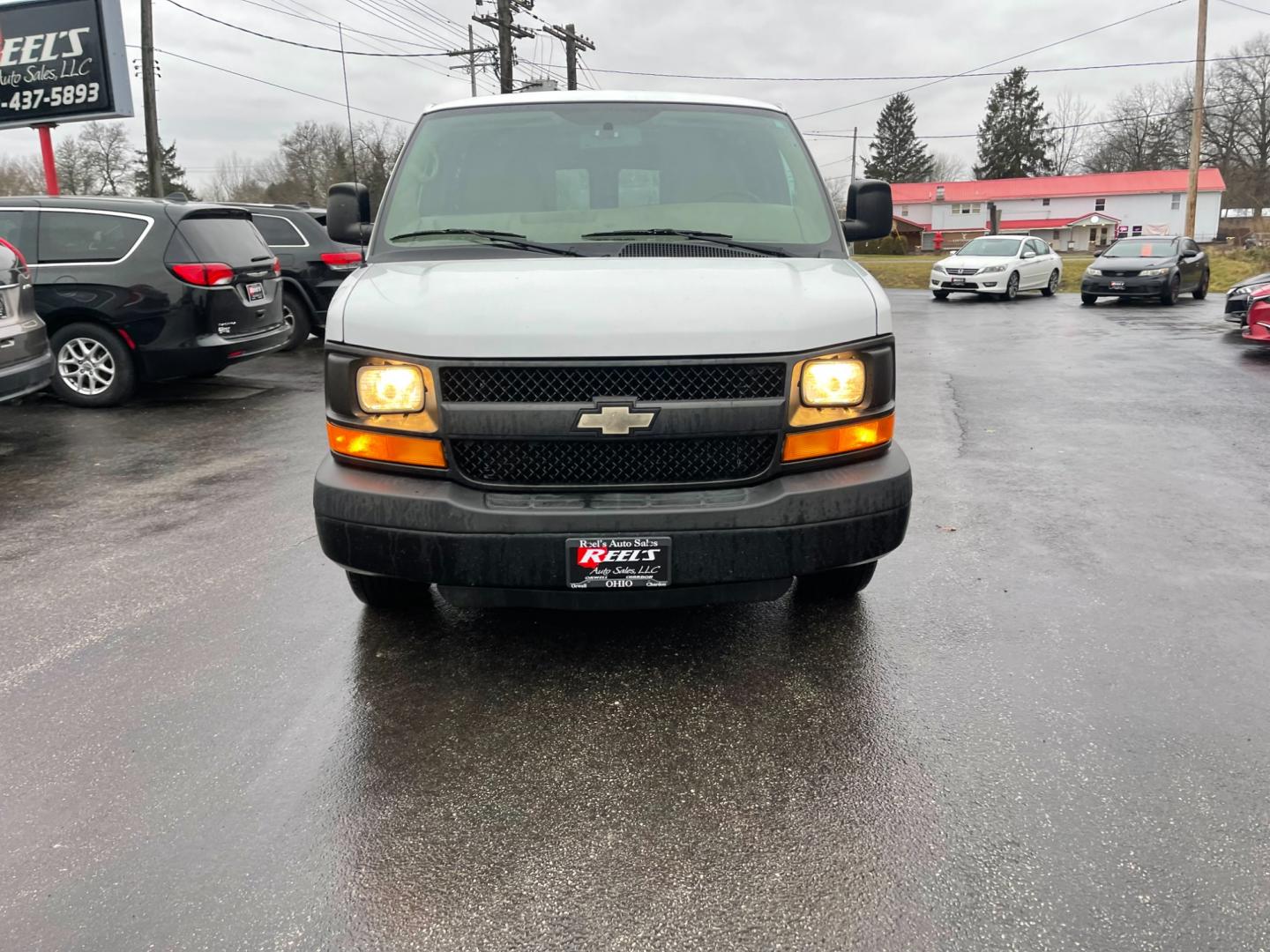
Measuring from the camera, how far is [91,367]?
8.39 meters

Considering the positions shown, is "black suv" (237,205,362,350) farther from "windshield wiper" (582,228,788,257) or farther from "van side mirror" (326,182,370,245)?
"windshield wiper" (582,228,788,257)

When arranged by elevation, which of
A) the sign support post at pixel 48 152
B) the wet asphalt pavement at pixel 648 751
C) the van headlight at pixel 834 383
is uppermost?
the sign support post at pixel 48 152

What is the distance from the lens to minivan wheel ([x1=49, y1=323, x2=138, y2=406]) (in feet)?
27.2

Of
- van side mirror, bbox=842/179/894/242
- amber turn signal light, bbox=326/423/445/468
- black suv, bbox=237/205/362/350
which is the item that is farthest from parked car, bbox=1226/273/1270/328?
amber turn signal light, bbox=326/423/445/468

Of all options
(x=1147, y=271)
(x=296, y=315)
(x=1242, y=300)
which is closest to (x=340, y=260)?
(x=296, y=315)

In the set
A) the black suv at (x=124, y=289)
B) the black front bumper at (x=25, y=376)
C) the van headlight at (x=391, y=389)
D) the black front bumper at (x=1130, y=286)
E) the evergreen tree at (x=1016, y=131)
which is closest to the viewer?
the van headlight at (x=391, y=389)

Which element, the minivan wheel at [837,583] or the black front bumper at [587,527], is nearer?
the black front bumper at [587,527]

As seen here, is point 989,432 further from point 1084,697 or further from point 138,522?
point 138,522

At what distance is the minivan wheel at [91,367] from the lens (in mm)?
8297

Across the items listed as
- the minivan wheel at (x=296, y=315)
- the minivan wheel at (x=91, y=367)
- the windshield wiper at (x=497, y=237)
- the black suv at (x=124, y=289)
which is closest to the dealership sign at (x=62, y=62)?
the minivan wheel at (x=296, y=315)

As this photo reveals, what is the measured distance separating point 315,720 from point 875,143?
100474mm

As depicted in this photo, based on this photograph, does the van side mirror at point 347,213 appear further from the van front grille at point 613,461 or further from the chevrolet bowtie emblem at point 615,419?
the chevrolet bowtie emblem at point 615,419

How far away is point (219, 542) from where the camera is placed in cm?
488

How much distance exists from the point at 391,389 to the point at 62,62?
17.1 metres
